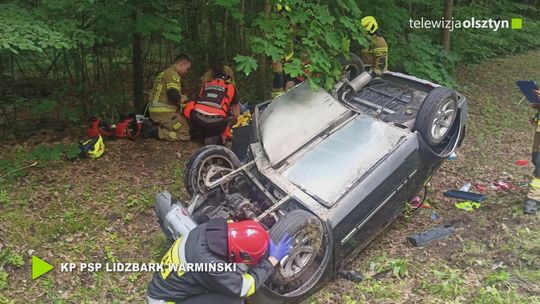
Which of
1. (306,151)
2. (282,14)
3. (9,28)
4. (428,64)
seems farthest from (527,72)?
(9,28)

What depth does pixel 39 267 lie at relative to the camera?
15.4 feet

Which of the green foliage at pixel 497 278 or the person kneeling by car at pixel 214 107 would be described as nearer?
the green foliage at pixel 497 278

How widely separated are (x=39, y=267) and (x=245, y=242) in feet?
8.48

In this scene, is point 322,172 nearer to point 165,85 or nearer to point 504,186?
point 504,186

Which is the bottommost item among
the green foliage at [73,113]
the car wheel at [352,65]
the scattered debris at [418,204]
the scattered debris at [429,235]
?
the green foliage at [73,113]

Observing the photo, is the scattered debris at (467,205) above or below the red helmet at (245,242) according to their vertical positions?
below

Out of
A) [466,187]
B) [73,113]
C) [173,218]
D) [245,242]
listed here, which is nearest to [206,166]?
[173,218]

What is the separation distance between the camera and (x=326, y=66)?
5.53 meters

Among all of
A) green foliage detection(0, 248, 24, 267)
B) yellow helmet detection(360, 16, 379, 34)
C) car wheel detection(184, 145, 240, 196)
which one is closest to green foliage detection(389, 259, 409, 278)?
car wheel detection(184, 145, 240, 196)

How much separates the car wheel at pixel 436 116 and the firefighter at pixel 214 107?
3094 millimetres

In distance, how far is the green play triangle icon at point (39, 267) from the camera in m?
4.64

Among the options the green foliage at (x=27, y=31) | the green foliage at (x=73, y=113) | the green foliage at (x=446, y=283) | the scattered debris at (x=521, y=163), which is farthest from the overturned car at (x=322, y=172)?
the green foliage at (x=73, y=113)

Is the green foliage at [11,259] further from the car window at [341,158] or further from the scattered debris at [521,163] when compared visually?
the scattered debris at [521,163]

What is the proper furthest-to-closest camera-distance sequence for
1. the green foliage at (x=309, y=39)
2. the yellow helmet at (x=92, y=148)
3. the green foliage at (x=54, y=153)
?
the yellow helmet at (x=92, y=148), the green foliage at (x=54, y=153), the green foliage at (x=309, y=39)
